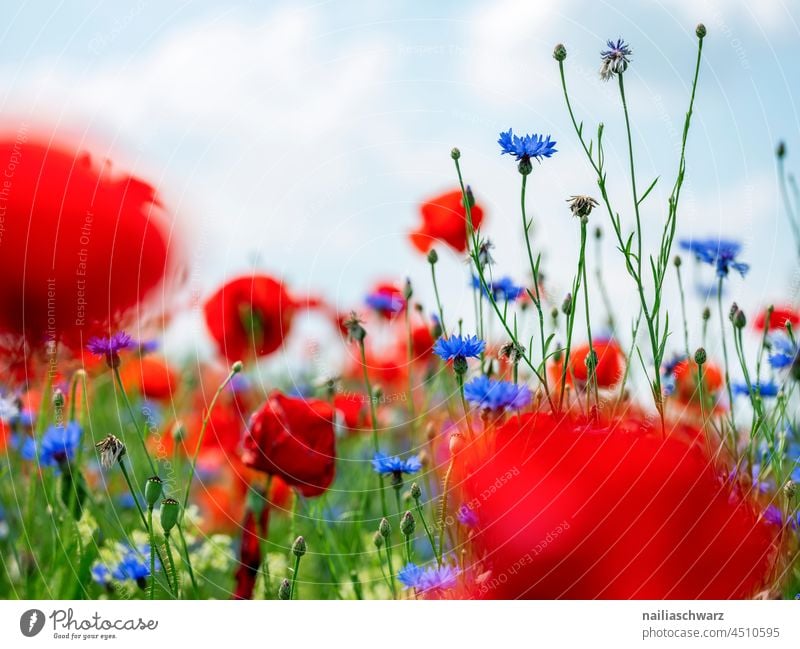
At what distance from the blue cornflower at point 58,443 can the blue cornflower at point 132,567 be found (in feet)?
0.23

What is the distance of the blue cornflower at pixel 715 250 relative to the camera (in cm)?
56

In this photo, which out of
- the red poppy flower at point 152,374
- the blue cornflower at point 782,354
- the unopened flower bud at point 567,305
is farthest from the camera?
the red poppy flower at point 152,374

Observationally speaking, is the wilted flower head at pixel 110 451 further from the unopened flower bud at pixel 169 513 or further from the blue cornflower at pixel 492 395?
the blue cornflower at pixel 492 395

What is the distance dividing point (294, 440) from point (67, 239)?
0.16 meters

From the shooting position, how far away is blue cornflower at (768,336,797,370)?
1.93ft

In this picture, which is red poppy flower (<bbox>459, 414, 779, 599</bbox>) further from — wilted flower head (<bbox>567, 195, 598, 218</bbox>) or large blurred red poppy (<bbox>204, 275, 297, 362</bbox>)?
large blurred red poppy (<bbox>204, 275, 297, 362</bbox>)

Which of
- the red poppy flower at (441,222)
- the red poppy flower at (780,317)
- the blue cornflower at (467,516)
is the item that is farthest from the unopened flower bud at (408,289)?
the red poppy flower at (780,317)

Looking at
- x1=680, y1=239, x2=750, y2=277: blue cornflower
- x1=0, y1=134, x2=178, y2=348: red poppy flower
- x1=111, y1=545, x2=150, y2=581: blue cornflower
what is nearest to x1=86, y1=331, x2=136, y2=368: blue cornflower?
x1=0, y1=134, x2=178, y2=348: red poppy flower

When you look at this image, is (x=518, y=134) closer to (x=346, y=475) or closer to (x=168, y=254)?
(x=168, y=254)

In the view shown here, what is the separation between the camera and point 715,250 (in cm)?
56

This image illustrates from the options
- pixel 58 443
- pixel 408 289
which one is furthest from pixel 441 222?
pixel 58 443

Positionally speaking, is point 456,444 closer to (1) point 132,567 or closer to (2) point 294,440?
(2) point 294,440
